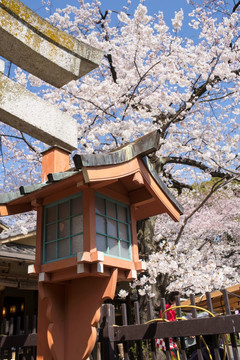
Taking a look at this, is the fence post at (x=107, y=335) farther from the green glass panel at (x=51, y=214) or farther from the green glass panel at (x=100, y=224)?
the green glass panel at (x=51, y=214)

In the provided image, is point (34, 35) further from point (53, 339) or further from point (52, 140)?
point (53, 339)

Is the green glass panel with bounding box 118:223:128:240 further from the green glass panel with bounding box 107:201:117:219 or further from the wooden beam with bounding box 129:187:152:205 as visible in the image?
the wooden beam with bounding box 129:187:152:205

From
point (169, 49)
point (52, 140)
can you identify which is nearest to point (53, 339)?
point (52, 140)

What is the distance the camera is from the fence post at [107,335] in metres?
3.52

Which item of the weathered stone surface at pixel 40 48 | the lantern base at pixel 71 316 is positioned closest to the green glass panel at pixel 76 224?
the lantern base at pixel 71 316

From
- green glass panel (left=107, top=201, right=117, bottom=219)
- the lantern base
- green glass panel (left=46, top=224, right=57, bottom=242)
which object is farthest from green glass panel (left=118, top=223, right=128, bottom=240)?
green glass panel (left=46, top=224, right=57, bottom=242)

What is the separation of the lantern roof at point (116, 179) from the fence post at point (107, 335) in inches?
51.2

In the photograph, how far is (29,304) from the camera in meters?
10.1

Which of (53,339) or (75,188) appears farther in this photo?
(75,188)

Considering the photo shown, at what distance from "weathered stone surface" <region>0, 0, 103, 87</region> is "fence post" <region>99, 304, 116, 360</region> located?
8.61 feet

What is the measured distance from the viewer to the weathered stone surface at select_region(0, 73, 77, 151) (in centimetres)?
269

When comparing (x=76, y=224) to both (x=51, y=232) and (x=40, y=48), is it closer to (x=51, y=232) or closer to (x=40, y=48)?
(x=51, y=232)

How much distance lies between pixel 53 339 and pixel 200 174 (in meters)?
8.47

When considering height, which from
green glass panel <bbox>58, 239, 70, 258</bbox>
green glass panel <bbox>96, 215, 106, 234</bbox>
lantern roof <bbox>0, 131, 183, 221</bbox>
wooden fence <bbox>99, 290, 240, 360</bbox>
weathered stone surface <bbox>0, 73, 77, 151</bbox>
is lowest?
wooden fence <bbox>99, 290, 240, 360</bbox>
